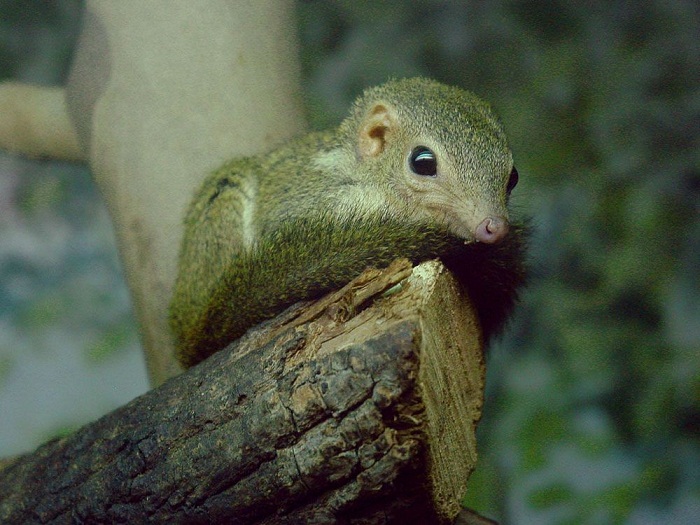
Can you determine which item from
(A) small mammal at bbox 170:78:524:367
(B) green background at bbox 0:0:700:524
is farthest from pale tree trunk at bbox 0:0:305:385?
(B) green background at bbox 0:0:700:524

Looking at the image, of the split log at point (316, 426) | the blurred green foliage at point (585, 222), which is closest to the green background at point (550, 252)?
the blurred green foliage at point (585, 222)

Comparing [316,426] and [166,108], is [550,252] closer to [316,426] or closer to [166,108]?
[166,108]

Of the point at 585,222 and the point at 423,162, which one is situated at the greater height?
the point at 585,222

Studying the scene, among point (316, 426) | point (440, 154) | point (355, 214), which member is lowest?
point (316, 426)

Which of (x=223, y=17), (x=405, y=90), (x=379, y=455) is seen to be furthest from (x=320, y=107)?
(x=379, y=455)

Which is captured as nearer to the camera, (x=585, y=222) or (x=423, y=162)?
(x=423, y=162)

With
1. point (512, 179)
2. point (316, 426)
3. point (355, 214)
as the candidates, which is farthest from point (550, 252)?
point (316, 426)

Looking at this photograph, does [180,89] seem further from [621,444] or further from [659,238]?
[621,444]

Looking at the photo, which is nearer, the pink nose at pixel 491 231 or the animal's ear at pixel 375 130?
the pink nose at pixel 491 231

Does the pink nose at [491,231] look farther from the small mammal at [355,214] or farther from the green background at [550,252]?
the green background at [550,252]
